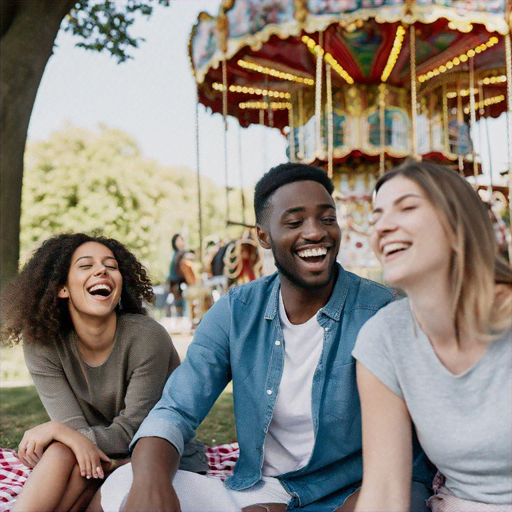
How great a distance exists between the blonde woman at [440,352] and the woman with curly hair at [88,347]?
1078 millimetres

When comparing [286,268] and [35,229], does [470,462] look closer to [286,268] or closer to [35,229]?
[286,268]

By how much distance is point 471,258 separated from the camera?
1.75m

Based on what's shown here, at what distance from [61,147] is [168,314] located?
66.6 feet

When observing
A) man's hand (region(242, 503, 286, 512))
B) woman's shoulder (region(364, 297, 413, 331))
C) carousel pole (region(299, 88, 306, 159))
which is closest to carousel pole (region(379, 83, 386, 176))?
carousel pole (region(299, 88, 306, 159))

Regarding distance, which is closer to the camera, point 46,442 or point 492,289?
point 492,289

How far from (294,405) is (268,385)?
0.38 ft

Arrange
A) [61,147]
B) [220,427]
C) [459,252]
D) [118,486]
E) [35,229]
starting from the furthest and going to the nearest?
[61,147]
[35,229]
[220,427]
[118,486]
[459,252]

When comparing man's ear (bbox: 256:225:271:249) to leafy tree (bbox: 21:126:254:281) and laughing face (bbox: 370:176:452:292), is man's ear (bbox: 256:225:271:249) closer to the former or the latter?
laughing face (bbox: 370:176:452:292)

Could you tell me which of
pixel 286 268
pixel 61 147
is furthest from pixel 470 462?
pixel 61 147

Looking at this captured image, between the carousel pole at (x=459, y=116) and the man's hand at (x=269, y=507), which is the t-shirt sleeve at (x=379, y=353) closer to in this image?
the man's hand at (x=269, y=507)

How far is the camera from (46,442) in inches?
95.7

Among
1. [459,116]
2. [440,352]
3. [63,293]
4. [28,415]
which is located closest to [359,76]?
[459,116]

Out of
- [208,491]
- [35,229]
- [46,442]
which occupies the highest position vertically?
[35,229]

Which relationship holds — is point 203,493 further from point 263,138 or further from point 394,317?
point 263,138
